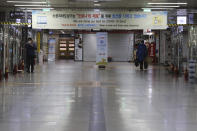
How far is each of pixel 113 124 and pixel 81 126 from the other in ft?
1.94

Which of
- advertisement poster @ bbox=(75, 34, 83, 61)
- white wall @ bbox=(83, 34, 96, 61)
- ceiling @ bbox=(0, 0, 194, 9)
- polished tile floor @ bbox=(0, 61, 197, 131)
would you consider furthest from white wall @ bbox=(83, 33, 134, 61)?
polished tile floor @ bbox=(0, 61, 197, 131)

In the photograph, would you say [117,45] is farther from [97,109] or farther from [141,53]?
[97,109]

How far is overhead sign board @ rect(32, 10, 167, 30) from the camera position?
1914 cm

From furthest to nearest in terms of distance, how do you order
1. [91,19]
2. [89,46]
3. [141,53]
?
[89,46] < [141,53] < [91,19]

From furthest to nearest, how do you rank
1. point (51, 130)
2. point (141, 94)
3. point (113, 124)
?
point (141, 94) → point (113, 124) → point (51, 130)

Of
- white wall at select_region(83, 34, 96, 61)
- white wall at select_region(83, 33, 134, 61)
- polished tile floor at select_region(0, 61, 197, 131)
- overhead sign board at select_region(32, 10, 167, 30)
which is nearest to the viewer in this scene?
polished tile floor at select_region(0, 61, 197, 131)

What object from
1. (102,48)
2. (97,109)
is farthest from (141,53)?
(97,109)

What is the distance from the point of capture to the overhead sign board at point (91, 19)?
62.8 ft

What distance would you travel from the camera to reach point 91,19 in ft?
62.7

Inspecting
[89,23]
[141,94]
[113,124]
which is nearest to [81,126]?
[113,124]

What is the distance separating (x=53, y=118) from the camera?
778 cm

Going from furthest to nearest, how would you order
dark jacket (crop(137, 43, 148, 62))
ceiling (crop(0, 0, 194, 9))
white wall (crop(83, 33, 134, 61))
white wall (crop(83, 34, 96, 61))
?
1. white wall (crop(83, 34, 96, 61))
2. white wall (crop(83, 33, 134, 61))
3. dark jacket (crop(137, 43, 148, 62))
4. ceiling (crop(0, 0, 194, 9))

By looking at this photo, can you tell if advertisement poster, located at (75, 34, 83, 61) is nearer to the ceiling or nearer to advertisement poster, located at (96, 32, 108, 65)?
advertisement poster, located at (96, 32, 108, 65)

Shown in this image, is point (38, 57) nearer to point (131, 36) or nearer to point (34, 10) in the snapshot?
point (131, 36)
